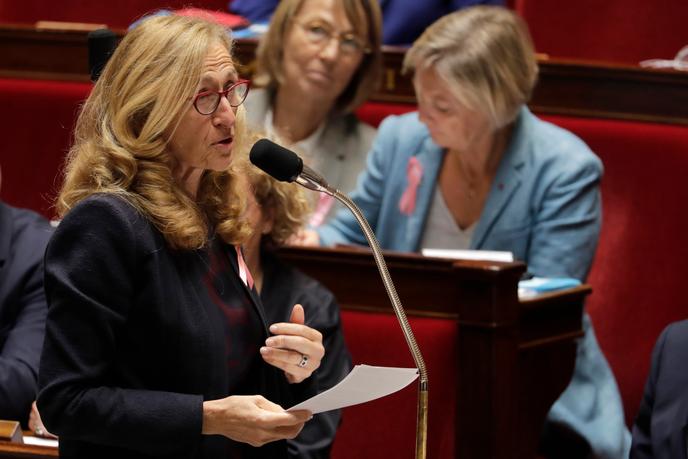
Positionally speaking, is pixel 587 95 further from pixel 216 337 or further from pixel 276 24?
pixel 216 337

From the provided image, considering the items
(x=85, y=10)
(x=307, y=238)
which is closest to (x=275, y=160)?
(x=307, y=238)

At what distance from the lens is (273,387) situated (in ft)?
3.49

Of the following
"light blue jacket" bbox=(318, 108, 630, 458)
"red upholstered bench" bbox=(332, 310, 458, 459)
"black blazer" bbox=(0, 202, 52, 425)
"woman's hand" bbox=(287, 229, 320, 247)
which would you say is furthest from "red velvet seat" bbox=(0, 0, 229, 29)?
"red upholstered bench" bbox=(332, 310, 458, 459)

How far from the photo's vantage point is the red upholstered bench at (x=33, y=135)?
88.4 inches

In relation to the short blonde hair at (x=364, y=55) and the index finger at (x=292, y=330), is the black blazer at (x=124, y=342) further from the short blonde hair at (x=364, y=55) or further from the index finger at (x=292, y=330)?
the short blonde hair at (x=364, y=55)

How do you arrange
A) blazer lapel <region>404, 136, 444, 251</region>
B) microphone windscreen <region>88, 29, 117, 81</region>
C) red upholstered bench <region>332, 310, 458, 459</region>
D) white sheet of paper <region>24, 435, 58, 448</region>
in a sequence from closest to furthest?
microphone windscreen <region>88, 29, 117, 81</region> < white sheet of paper <region>24, 435, 58, 448</region> < red upholstered bench <region>332, 310, 458, 459</region> < blazer lapel <region>404, 136, 444, 251</region>

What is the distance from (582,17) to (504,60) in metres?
0.61

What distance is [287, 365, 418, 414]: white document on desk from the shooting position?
92cm

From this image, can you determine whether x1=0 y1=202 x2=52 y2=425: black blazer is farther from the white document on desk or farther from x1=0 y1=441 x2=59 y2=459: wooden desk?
the white document on desk

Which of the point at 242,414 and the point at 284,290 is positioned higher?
the point at 242,414

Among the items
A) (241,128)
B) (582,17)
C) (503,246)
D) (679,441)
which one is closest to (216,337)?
(241,128)

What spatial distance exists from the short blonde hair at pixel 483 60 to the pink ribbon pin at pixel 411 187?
0.49ft

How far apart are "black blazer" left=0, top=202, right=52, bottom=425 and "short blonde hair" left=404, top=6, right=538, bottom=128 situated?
626mm

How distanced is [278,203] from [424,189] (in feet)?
1.94
